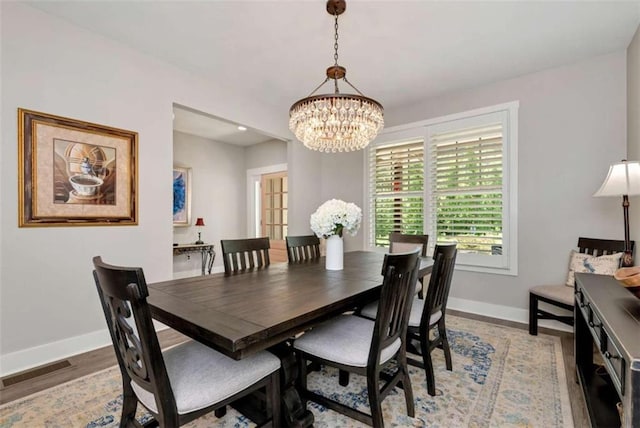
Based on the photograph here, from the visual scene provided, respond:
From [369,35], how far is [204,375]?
2685 millimetres

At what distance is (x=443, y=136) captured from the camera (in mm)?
3732

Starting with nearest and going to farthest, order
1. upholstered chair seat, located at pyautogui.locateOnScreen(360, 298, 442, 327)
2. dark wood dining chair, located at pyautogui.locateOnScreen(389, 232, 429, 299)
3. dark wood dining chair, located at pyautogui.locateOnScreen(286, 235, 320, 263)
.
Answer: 1. upholstered chair seat, located at pyautogui.locateOnScreen(360, 298, 442, 327)
2. dark wood dining chair, located at pyautogui.locateOnScreen(286, 235, 320, 263)
3. dark wood dining chair, located at pyautogui.locateOnScreen(389, 232, 429, 299)

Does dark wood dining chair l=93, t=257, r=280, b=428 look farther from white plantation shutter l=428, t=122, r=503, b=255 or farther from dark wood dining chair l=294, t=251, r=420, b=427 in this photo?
white plantation shutter l=428, t=122, r=503, b=255

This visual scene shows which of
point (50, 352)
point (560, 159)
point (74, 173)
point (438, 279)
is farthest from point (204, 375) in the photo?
point (560, 159)

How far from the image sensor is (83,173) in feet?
8.20

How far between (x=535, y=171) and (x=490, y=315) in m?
1.66

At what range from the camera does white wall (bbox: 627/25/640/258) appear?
2.44 m

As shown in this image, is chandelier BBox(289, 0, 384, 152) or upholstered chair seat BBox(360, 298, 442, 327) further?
chandelier BBox(289, 0, 384, 152)

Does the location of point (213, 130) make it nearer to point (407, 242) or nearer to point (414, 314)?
point (407, 242)

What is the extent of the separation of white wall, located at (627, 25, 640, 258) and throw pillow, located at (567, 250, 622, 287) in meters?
0.17

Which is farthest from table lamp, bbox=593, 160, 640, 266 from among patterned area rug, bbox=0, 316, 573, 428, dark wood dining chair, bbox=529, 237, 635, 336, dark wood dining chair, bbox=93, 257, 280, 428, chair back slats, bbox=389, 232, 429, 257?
dark wood dining chair, bbox=93, 257, 280, 428

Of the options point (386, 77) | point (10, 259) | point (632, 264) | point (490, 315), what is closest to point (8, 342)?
point (10, 259)

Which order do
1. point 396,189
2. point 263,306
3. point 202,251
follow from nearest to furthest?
point 263,306, point 396,189, point 202,251

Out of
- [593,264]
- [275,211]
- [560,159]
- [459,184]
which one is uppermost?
[560,159]
